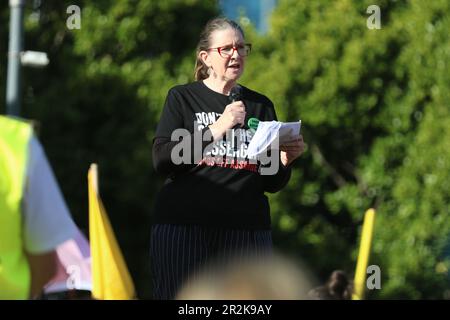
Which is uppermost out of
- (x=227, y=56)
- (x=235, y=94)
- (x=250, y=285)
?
(x=227, y=56)

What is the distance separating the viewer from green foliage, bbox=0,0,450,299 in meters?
→ 11.1

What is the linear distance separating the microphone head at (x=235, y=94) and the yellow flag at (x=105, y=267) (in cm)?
280

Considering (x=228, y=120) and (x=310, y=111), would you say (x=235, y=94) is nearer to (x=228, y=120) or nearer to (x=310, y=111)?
(x=228, y=120)

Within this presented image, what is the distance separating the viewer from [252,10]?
13.0 metres

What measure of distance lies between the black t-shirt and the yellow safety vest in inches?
44.9

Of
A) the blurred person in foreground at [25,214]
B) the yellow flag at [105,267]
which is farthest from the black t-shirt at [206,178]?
the yellow flag at [105,267]

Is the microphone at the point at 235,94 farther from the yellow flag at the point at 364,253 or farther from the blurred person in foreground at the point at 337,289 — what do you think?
the blurred person in foreground at the point at 337,289

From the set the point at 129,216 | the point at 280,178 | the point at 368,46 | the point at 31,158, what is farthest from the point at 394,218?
the point at 31,158

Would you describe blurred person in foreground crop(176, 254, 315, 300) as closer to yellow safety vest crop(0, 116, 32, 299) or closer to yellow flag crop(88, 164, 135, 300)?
yellow safety vest crop(0, 116, 32, 299)

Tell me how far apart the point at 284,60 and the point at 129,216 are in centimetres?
276

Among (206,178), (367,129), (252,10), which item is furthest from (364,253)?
(252,10)

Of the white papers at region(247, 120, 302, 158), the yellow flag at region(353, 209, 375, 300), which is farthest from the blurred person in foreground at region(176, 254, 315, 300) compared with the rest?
the yellow flag at region(353, 209, 375, 300)

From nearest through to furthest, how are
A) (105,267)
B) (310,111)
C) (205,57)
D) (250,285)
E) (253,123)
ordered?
1. (250,285)
2. (253,123)
3. (205,57)
4. (105,267)
5. (310,111)

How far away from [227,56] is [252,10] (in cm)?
Result: 897
